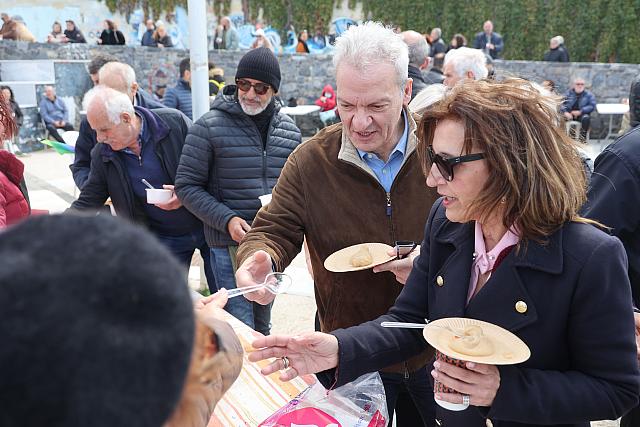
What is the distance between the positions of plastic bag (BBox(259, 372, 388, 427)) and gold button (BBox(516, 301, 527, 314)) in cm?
53

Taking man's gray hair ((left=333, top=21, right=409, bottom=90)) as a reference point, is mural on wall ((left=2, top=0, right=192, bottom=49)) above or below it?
above

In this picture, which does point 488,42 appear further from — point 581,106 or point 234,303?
point 234,303

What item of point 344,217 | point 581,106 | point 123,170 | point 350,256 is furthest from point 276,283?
point 581,106

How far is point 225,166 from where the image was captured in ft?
11.5

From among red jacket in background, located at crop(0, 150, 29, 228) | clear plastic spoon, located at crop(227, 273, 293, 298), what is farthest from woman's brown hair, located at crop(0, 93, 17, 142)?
clear plastic spoon, located at crop(227, 273, 293, 298)

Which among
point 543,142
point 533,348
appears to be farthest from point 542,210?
point 533,348

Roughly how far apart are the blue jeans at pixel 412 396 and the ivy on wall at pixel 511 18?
70.5ft

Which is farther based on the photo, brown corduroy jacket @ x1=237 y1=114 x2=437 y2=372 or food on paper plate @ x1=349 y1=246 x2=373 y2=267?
brown corduroy jacket @ x1=237 y1=114 x2=437 y2=372

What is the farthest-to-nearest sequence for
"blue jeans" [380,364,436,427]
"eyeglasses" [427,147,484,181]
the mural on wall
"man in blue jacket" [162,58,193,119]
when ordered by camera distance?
the mural on wall
"man in blue jacket" [162,58,193,119]
"blue jeans" [380,364,436,427]
"eyeglasses" [427,147,484,181]

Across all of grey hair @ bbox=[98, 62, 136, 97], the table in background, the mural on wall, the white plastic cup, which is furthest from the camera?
the mural on wall

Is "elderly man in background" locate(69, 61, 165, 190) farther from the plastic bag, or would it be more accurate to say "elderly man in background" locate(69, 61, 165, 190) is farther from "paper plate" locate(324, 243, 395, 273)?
the plastic bag

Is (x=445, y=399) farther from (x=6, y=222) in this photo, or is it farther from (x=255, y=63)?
(x=255, y=63)

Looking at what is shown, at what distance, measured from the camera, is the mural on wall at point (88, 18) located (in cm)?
2462

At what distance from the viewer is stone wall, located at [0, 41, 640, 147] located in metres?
16.0
